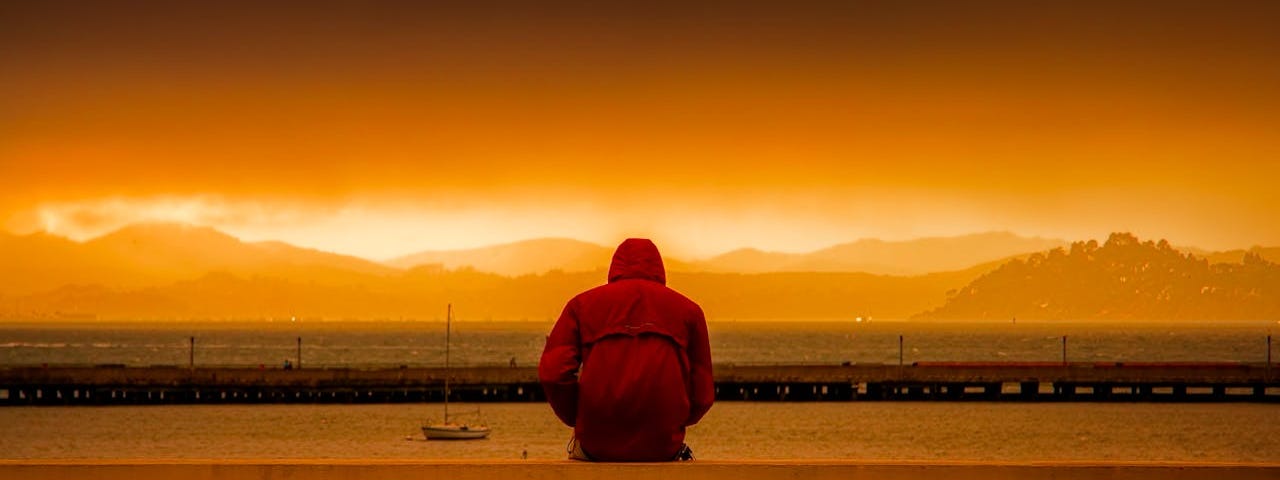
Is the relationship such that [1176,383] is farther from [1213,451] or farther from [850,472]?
[850,472]

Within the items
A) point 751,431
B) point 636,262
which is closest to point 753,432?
point 751,431

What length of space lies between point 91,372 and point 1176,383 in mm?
55003

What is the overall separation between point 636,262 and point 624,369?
0.55m

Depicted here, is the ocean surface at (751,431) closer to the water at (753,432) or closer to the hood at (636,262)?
the water at (753,432)

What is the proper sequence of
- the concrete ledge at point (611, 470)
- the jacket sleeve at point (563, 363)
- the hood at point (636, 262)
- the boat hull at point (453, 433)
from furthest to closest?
the boat hull at point (453, 433) → the hood at point (636, 262) → the jacket sleeve at point (563, 363) → the concrete ledge at point (611, 470)

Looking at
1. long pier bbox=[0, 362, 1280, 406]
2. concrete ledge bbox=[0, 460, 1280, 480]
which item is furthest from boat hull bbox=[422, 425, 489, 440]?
concrete ledge bbox=[0, 460, 1280, 480]

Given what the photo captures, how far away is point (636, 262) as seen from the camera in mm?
8711

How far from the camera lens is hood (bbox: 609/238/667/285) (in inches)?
342

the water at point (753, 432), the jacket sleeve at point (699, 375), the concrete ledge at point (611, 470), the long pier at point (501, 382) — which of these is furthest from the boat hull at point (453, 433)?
the jacket sleeve at point (699, 375)

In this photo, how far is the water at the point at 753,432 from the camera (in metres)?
61.0

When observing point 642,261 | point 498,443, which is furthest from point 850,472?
point 498,443

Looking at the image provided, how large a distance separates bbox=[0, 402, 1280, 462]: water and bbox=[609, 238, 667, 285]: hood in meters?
45.3

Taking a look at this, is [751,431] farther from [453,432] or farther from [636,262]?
[636,262]

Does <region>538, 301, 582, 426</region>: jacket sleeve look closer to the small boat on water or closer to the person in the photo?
the person
